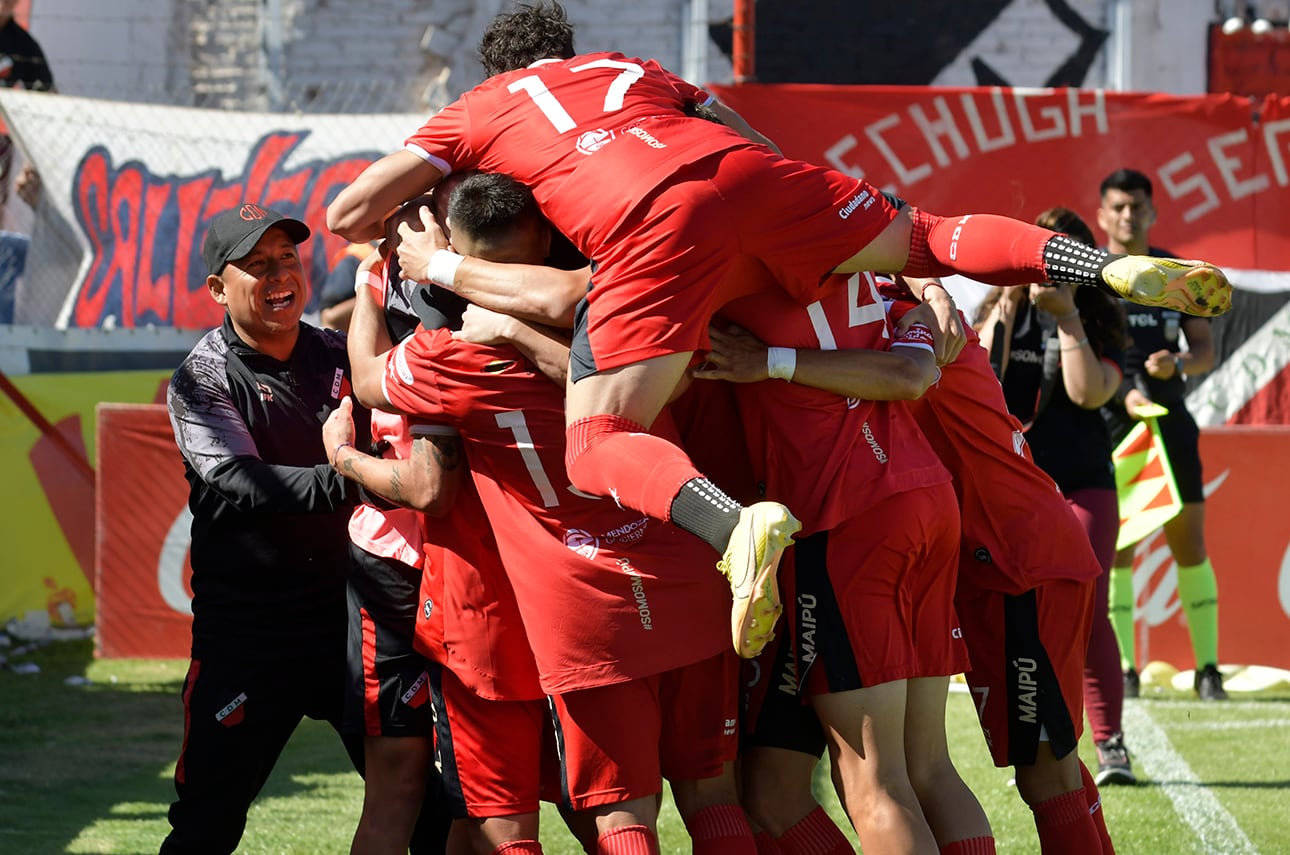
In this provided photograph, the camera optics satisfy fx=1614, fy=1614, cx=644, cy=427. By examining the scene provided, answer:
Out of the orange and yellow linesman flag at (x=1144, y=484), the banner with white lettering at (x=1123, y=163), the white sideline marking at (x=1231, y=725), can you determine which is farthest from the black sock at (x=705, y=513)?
the banner with white lettering at (x=1123, y=163)

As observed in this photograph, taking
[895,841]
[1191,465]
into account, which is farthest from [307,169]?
[895,841]

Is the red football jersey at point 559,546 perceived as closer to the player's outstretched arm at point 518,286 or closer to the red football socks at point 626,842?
the player's outstretched arm at point 518,286

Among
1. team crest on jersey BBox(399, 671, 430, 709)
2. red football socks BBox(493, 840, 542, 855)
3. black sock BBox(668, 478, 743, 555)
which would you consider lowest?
red football socks BBox(493, 840, 542, 855)

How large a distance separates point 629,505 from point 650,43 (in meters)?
11.2

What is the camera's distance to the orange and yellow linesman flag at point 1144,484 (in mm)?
7039

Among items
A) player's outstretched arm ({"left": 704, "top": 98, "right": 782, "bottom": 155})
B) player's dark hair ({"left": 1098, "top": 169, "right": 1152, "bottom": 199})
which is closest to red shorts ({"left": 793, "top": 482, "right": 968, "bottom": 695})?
player's outstretched arm ({"left": 704, "top": 98, "right": 782, "bottom": 155})

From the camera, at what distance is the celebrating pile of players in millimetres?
3436

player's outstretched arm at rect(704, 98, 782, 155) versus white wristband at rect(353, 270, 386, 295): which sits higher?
player's outstretched arm at rect(704, 98, 782, 155)

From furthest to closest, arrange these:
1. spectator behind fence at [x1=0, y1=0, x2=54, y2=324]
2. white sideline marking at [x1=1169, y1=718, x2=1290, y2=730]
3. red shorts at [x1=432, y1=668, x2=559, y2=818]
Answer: spectator behind fence at [x1=0, y1=0, x2=54, y2=324] → white sideline marking at [x1=1169, y1=718, x2=1290, y2=730] → red shorts at [x1=432, y1=668, x2=559, y2=818]

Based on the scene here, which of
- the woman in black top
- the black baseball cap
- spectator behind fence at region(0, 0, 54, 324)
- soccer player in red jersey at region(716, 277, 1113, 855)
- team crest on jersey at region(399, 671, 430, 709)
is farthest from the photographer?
spectator behind fence at region(0, 0, 54, 324)

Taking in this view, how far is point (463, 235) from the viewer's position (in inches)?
143

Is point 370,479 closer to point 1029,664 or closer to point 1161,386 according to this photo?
point 1029,664

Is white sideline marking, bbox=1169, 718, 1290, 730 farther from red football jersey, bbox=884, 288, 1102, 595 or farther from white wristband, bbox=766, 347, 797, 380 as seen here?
white wristband, bbox=766, 347, 797, 380

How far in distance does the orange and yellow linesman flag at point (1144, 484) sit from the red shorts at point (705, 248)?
12.2ft
